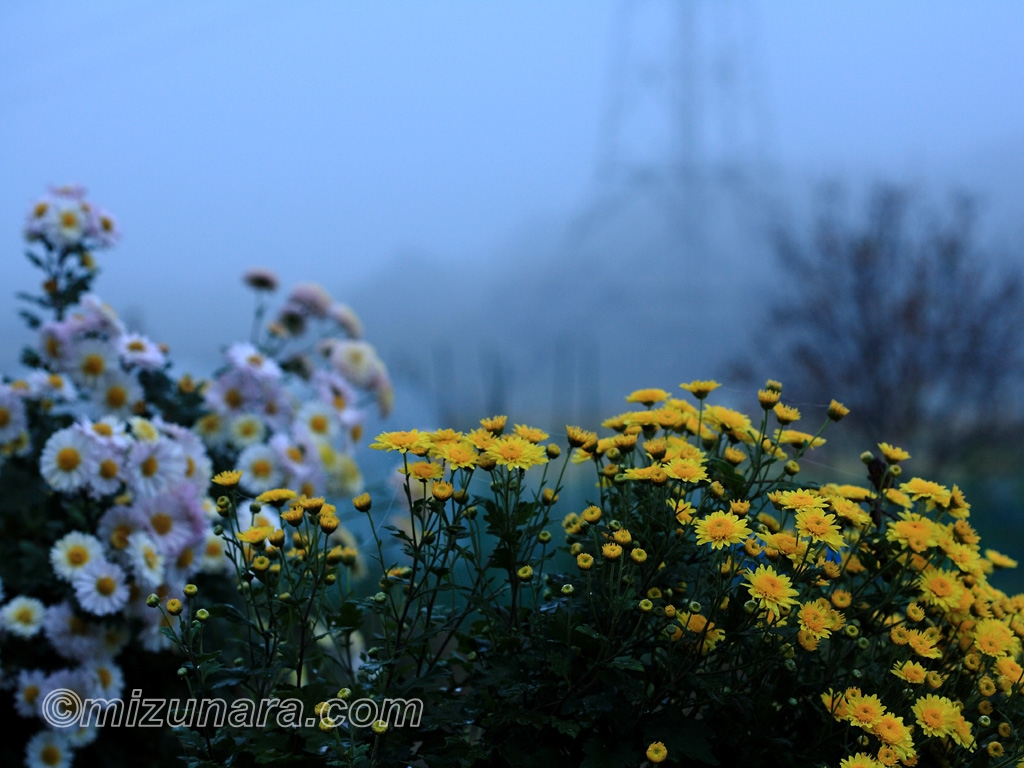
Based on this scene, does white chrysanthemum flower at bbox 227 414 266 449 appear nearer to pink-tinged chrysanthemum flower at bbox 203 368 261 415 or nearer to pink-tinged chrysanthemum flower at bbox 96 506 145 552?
pink-tinged chrysanthemum flower at bbox 203 368 261 415

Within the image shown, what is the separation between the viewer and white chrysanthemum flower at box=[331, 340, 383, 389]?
3.45 meters

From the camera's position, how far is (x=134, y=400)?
2811 millimetres

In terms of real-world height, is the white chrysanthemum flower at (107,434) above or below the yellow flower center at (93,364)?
below

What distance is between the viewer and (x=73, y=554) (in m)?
2.37

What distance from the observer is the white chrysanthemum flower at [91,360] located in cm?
276

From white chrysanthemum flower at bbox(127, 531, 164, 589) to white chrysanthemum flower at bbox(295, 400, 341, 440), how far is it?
84 cm

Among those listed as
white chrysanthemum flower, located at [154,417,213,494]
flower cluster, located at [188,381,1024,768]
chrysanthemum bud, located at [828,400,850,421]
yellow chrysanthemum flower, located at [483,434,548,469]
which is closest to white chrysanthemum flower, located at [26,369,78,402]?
white chrysanthemum flower, located at [154,417,213,494]

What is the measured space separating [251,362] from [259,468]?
0.40 m

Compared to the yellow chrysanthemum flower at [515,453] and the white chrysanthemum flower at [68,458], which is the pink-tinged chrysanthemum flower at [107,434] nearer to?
the white chrysanthemum flower at [68,458]

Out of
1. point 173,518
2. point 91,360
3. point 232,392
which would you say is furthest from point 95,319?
point 173,518

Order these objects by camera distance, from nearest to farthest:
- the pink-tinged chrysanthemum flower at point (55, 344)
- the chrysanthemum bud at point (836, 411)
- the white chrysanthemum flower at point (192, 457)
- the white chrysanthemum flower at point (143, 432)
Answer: the chrysanthemum bud at point (836, 411)
the white chrysanthemum flower at point (143, 432)
the white chrysanthemum flower at point (192, 457)
the pink-tinged chrysanthemum flower at point (55, 344)

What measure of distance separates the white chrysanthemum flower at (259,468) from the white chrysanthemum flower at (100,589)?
1.75 ft

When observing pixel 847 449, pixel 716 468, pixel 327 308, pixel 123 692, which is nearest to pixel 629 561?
pixel 716 468

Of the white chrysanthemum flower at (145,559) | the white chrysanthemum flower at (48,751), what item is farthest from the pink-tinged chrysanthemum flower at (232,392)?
the white chrysanthemum flower at (48,751)
